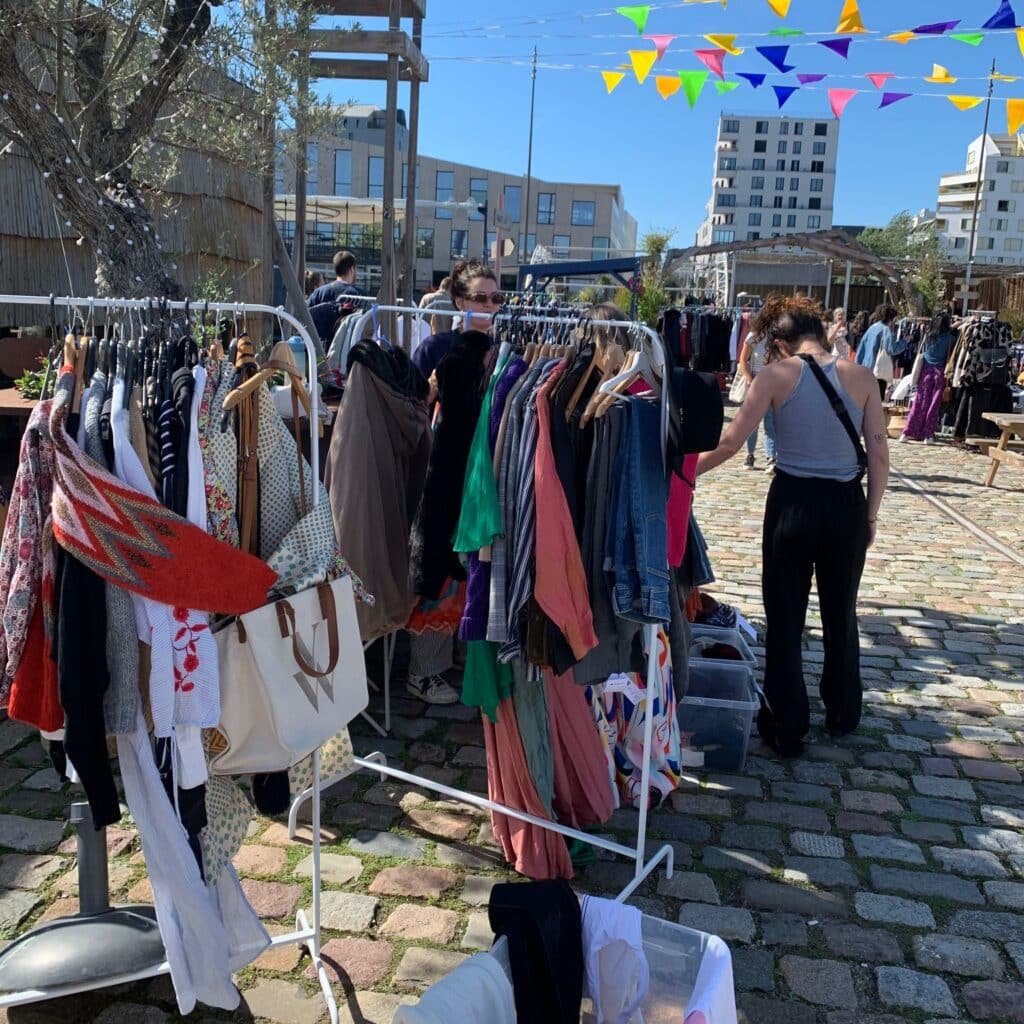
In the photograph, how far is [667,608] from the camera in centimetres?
280

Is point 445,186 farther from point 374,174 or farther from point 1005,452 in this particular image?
point 1005,452

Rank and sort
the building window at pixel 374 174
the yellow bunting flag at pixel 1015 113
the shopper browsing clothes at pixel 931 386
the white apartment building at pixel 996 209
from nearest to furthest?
the yellow bunting flag at pixel 1015 113 < the shopper browsing clothes at pixel 931 386 < the building window at pixel 374 174 < the white apartment building at pixel 996 209

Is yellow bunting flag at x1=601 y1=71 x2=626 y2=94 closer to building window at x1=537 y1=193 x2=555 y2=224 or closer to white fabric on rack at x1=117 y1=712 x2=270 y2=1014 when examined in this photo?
white fabric on rack at x1=117 y1=712 x2=270 y2=1014

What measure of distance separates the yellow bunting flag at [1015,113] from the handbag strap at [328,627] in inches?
297

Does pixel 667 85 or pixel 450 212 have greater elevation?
pixel 450 212

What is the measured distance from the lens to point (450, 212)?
62281mm

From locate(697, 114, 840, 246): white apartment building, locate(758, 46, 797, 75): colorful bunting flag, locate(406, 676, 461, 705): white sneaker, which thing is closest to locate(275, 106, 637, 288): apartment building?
locate(758, 46, 797, 75): colorful bunting flag

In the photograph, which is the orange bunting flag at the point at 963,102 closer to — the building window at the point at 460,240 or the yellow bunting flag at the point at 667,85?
the yellow bunting flag at the point at 667,85

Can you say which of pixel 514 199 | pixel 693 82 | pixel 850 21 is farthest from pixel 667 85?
pixel 514 199

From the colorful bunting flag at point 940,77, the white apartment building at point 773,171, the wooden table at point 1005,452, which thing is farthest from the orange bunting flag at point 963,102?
the white apartment building at point 773,171

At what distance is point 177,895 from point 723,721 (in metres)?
2.43

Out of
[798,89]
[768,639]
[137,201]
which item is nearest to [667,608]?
[768,639]

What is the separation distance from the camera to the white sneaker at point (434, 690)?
4.62 m

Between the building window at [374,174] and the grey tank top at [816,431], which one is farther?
the building window at [374,174]
